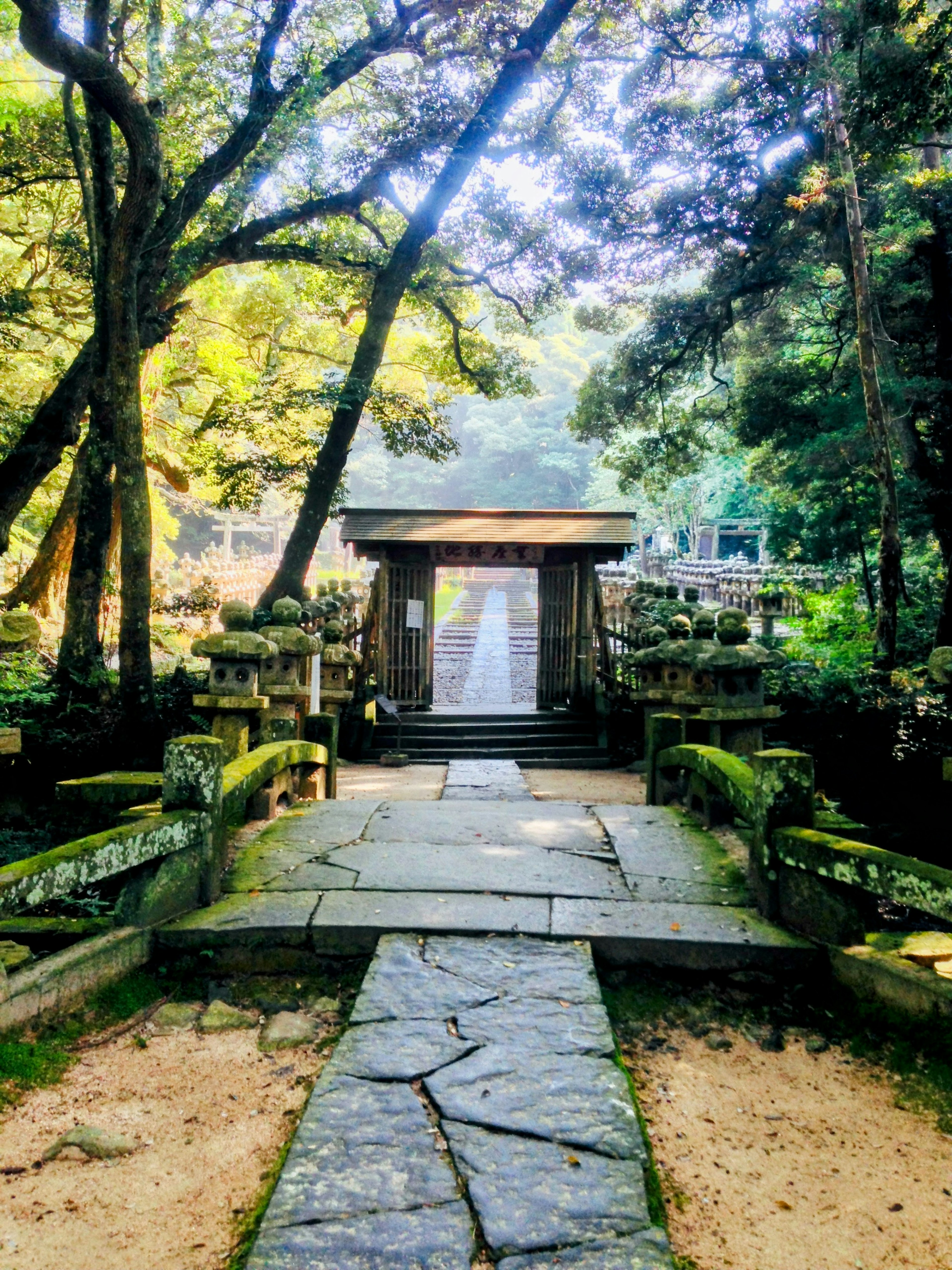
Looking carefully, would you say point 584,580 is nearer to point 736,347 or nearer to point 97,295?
point 736,347

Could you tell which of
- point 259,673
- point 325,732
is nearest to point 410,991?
point 325,732

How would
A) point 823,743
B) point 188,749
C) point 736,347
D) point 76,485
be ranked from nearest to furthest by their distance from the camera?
point 188,749
point 823,743
point 76,485
point 736,347

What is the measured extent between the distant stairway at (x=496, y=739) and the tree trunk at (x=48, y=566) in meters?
5.97

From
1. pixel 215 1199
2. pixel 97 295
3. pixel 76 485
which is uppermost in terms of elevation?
pixel 97 295

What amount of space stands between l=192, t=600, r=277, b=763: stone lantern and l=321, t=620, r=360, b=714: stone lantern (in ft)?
15.6

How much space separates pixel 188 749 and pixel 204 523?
124 ft

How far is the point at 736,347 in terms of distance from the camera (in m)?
17.0

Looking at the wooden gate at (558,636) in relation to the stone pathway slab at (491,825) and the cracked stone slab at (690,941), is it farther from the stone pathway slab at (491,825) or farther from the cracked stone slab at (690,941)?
the cracked stone slab at (690,941)

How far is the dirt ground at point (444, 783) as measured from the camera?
31.3 feet

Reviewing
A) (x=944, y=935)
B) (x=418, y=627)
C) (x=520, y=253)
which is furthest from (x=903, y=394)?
(x=944, y=935)

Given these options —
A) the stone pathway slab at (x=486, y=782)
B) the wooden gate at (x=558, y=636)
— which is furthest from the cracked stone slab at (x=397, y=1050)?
the wooden gate at (x=558, y=636)

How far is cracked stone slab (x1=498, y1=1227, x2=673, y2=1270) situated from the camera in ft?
6.21

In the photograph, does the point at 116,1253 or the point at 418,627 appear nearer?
the point at 116,1253

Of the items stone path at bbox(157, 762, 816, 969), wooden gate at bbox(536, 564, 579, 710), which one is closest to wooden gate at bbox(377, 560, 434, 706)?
wooden gate at bbox(536, 564, 579, 710)
